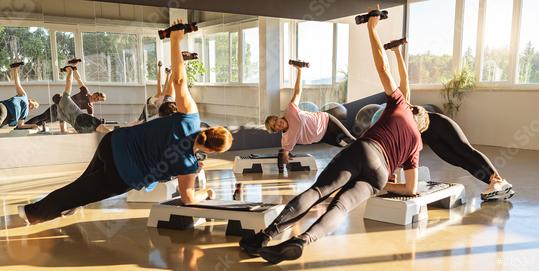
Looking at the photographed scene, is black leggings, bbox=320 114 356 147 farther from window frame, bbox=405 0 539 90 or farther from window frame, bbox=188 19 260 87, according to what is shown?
window frame, bbox=405 0 539 90

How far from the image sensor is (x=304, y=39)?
25.3ft

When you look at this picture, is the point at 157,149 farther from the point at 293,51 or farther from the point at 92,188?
the point at 293,51

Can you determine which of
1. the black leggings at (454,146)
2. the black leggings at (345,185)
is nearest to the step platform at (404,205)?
the black leggings at (454,146)

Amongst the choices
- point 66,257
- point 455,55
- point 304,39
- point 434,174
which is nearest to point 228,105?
point 304,39

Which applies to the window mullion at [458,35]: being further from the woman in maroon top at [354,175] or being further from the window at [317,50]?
the woman in maroon top at [354,175]

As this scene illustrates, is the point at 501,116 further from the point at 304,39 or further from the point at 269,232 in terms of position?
the point at 269,232

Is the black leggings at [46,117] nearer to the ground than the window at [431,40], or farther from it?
nearer to the ground

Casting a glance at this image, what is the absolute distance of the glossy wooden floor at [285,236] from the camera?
232 cm

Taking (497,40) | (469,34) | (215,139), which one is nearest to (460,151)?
(215,139)

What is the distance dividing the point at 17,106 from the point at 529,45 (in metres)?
7.07

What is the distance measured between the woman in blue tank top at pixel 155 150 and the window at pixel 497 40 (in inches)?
230

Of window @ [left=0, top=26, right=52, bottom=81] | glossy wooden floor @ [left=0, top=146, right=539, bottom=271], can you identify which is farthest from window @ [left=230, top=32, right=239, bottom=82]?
glossy wooden floor @ [left=0, top=146, right=539, bottom=271]

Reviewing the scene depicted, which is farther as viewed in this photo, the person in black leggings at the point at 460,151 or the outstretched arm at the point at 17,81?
the outstretched arm at the point at 17,81

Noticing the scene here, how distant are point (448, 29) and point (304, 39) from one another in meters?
2.43
